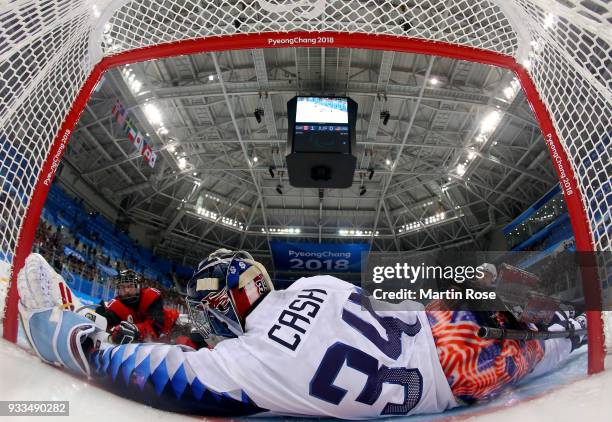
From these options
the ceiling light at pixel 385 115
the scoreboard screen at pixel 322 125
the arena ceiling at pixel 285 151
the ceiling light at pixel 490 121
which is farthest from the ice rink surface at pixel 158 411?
the ceiling light at pixel 490 121

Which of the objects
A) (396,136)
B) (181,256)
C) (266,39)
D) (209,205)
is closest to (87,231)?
(209,205)

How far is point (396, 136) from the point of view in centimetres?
944

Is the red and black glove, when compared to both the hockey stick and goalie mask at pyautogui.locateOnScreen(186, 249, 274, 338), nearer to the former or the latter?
goalie mask at pyautogui.locateOnScreen(186, 249, 274, 338)

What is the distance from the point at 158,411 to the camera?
99 cm

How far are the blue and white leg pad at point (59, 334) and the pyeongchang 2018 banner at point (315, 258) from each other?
35.3 ft

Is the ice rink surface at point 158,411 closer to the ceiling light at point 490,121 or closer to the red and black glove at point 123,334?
the red and black glove at point 123,334

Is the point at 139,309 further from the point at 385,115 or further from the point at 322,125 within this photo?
the point at 385,115

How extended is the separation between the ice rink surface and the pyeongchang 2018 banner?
35.3 ft

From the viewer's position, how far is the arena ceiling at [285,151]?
7585 millimetres

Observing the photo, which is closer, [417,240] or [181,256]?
[417,240]

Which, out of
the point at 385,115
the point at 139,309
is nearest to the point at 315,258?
the point at 385,115

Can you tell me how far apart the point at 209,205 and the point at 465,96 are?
8970mm

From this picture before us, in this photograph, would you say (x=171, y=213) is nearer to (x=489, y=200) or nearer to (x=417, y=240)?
(x=417, y=240)

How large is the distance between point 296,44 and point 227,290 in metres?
1.13
